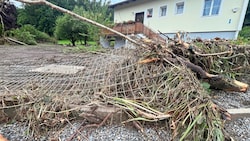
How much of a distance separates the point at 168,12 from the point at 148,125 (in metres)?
11.2

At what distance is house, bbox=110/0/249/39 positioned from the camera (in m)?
7.96

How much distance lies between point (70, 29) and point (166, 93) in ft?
40.9

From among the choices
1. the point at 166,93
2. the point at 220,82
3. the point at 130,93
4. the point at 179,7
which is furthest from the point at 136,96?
the point at 179,7

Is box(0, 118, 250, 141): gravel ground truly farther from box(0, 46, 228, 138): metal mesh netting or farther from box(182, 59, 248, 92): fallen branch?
box(182, 59, 248, 92): fallen branch

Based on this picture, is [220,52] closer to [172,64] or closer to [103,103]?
[172,64]

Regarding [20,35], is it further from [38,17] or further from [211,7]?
[38,17]

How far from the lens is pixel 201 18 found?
9.27m

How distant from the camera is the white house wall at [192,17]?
802cm

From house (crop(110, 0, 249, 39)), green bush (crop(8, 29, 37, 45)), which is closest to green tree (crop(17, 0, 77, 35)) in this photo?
green bush (crop(8, 29, 37, 45))

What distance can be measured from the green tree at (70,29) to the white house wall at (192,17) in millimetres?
5225

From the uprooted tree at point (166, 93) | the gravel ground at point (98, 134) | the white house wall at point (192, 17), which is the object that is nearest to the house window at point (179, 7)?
the white house wall at point (192, 17)

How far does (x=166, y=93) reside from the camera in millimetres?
1619

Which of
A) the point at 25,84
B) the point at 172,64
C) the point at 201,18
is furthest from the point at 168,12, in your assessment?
the point at 25,84

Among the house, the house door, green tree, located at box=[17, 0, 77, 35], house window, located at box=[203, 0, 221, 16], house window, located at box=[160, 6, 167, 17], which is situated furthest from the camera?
green tree, located at box=[17, 0, 77, 35]
